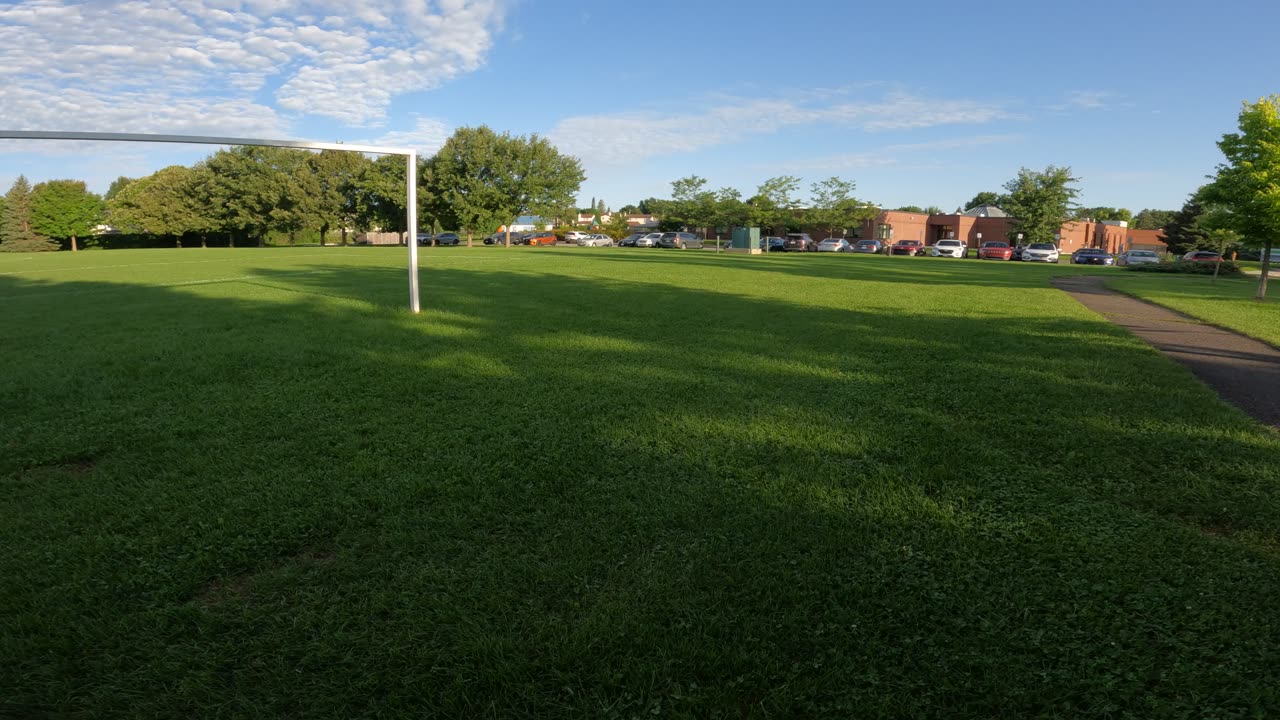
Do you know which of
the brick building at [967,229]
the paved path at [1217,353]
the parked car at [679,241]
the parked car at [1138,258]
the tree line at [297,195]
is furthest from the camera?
the brick building at [967,229]

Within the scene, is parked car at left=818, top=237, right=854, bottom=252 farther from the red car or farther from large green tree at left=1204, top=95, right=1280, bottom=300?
large green tree at left=1204, top=95, right=1280, bottom=300

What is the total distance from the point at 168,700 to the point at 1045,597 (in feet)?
10.9

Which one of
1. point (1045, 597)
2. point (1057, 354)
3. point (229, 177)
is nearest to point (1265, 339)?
point (1057, 354)

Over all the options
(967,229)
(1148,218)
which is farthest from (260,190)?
(1148,218)

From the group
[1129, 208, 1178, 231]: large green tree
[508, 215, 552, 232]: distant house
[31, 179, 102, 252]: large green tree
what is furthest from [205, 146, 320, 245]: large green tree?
[1129, 208, 1178, 231]: large green tree

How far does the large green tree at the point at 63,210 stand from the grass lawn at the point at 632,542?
66.7 m

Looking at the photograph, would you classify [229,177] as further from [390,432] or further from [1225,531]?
[1225,531]

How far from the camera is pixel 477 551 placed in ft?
10.5

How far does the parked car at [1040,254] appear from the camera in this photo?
46.7m

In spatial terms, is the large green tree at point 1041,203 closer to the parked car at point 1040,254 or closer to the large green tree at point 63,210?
the parked car at point 1040,254

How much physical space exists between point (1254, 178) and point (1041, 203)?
5432cm

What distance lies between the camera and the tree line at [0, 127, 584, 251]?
5506 centimetres

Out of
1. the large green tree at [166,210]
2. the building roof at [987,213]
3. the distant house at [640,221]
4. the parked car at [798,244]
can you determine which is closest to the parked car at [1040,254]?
the parked car at [798,244]

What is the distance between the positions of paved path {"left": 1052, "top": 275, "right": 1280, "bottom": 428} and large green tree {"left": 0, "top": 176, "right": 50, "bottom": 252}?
72.8 meters
